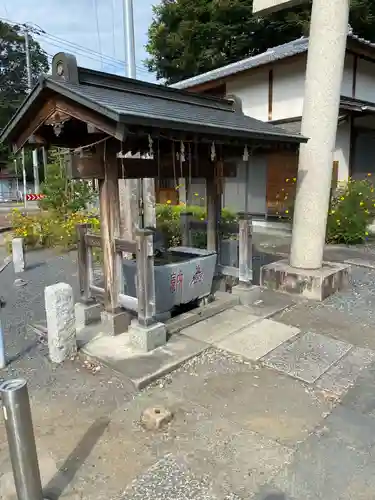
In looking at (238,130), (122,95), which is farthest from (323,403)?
(122,95)

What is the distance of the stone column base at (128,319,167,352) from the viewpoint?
4.32 metres

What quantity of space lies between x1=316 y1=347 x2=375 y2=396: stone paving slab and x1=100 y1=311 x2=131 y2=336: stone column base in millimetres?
2375

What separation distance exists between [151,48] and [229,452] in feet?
91.4

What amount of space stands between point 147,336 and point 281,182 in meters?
10.1

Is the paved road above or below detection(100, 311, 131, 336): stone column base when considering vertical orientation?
below

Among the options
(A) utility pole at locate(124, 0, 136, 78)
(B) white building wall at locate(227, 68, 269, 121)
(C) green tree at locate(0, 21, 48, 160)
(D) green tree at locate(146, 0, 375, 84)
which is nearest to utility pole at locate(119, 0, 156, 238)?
(A) utility pole at locate(124, 0, 136, 78)

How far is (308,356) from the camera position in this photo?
14.3ft

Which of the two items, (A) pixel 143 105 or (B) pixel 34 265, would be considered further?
(B) pixel 34 265

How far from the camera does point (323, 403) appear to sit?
3.51m

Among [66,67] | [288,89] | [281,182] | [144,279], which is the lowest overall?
[144,279]

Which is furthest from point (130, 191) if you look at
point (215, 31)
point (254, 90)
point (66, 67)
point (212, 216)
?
point (215, 31)

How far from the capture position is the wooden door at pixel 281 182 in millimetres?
12672

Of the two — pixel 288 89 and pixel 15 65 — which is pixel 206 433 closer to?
pixel 288 89

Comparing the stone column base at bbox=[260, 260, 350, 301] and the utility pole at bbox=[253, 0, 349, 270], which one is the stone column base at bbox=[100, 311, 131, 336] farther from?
the utility pole at bbox=[253, 0, 349, 270]
